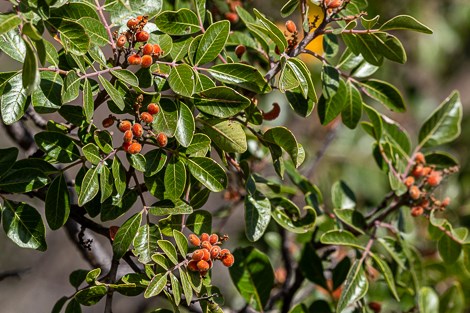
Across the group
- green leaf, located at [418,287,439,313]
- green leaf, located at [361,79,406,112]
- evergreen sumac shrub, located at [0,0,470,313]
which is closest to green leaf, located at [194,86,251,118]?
evergreen sumac shrub, located at [0,0,470,313]

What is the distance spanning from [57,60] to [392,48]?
18.4 inches

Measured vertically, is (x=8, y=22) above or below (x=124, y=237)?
above

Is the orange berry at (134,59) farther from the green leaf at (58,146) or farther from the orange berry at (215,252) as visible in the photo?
the orange berry at (215,252)

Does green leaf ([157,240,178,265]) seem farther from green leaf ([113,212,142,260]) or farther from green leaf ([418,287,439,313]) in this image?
green leaf ([418,287,439,313])

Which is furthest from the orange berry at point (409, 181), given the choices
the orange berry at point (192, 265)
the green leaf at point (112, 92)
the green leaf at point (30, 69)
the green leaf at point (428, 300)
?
the green leaf at point (30, 69)

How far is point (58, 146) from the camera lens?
3.00 feet

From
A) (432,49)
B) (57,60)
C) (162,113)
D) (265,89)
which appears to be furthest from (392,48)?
(432,49)

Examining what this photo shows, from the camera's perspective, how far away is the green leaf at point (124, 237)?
920 mm

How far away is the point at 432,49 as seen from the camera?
9.48 ft

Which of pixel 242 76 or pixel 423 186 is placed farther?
pixel 423 186

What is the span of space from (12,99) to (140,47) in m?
0.18

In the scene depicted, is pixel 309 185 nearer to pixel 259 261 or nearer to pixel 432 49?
pixel 259 261

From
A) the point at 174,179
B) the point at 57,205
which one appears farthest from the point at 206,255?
the point at 57,205

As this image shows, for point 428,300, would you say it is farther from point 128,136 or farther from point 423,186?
point 128,136
